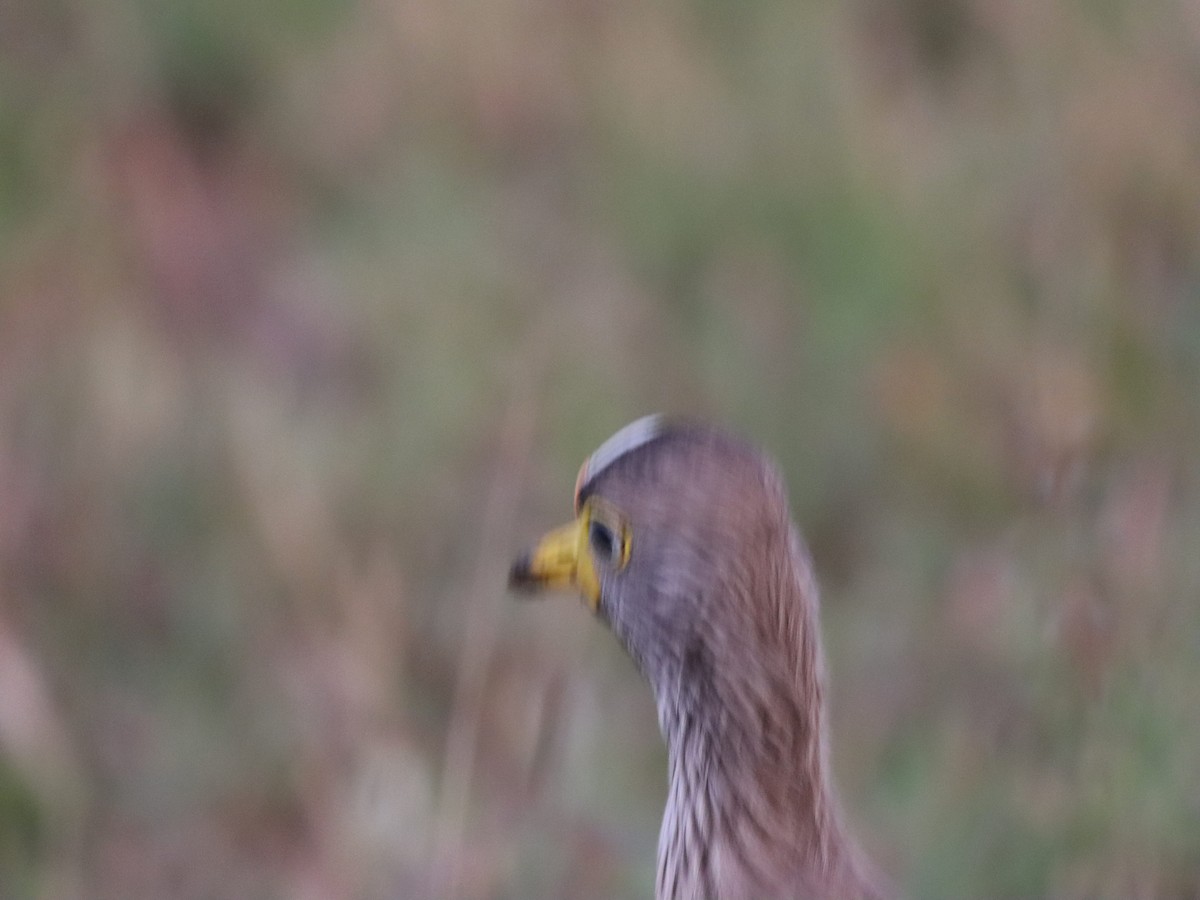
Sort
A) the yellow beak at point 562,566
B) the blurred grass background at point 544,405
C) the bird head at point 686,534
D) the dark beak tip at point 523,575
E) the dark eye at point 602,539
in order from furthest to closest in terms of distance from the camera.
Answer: the blurred grass background at point 544,405, the dark beak tip at point 523,575, the yellow beak at point 562,566, the dark eye at point 602,539, the bird head at point 686,534

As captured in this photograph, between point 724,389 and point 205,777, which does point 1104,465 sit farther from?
point 205,777

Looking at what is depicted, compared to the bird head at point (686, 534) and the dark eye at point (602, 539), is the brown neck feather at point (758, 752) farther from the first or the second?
the dark eye at point (602, 539)

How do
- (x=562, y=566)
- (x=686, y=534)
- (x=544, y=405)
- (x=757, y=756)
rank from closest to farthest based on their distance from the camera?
(x=686, y=534) < (x=757, y=756) < (x=562, y=566) < (x=544, y=405)

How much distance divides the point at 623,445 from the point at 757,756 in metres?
0.50

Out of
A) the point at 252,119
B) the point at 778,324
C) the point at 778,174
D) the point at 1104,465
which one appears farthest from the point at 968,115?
the point at 252,119

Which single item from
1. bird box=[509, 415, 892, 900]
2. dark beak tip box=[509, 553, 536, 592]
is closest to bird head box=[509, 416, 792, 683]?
bird box=[509, 415, 892, 900]

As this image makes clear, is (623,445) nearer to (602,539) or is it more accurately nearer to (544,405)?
(602,539)

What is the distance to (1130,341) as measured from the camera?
5.19 m

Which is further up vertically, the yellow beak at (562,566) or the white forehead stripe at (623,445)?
the white forehead stripe at (623,445)

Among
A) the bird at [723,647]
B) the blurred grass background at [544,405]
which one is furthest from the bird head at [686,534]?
the blurred grass background at [544,405]

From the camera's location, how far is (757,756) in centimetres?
287

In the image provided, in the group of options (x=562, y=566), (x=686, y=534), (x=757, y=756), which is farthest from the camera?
(x=562, y=566)

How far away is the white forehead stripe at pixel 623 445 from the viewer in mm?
2812

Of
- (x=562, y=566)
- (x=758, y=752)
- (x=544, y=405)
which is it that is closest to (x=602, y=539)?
(x=562, y=566)
